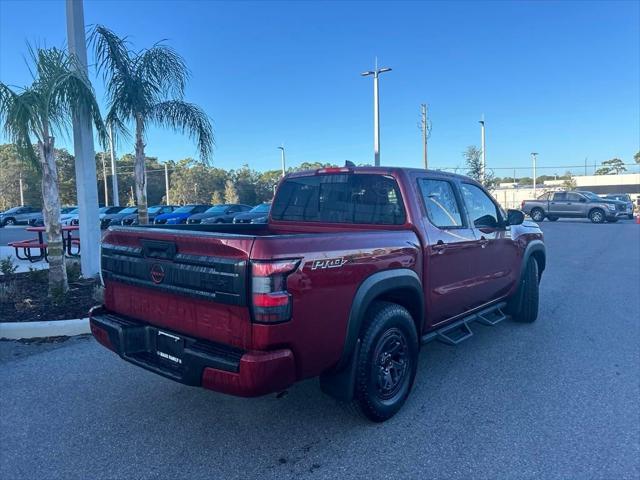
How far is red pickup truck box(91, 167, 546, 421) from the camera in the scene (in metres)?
2.65

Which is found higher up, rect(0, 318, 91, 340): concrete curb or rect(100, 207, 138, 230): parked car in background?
rect(100, 207, 138, 230): parked car in background

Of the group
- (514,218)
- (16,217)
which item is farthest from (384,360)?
(16,217)

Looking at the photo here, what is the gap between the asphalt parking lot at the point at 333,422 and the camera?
9.57 ft

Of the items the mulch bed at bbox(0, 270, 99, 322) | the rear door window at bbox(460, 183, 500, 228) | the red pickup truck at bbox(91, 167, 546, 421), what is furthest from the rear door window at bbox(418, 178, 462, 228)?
the mulch bed at bbox(0, 270, 99, 322)

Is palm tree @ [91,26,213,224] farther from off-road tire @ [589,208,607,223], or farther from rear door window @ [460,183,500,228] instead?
off-road tire @ [589,208,607,223]

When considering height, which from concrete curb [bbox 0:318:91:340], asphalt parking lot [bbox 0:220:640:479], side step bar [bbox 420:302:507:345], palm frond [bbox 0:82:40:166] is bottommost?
asphalt parking lot [bbox 0:220:640:479]

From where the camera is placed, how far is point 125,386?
161 inches

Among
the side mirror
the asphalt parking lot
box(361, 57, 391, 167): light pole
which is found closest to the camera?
the asphalt parking lot

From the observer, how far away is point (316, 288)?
2.80 meters

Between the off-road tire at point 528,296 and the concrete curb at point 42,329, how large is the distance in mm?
5383

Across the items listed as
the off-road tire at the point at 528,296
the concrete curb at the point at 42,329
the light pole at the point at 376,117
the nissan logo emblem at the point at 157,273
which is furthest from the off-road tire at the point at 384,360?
the light pole at the point at 376,117

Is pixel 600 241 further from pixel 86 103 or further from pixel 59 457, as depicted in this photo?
pixel 59 457

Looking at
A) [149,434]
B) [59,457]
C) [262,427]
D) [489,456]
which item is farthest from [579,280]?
[59,457]

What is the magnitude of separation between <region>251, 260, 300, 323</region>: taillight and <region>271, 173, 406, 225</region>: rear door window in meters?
1.58
